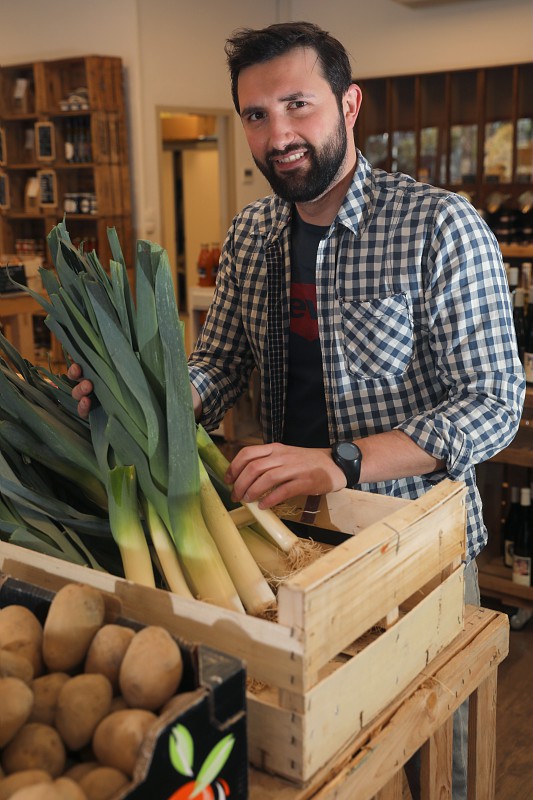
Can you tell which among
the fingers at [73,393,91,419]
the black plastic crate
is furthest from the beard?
the black plastic crate

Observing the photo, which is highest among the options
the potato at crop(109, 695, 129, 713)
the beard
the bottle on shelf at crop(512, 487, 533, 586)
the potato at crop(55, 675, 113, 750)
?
the beard

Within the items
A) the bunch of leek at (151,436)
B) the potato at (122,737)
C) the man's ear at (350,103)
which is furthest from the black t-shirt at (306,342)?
the potato at (122,737)

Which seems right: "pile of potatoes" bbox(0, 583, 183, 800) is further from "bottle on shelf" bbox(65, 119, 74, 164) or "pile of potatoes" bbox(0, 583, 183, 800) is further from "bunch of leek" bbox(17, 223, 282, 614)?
"bottle on shelf" bbox(65, 119, 74, 164)

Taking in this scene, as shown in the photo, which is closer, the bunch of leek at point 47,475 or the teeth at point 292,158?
the bunch of leek at point 47,475

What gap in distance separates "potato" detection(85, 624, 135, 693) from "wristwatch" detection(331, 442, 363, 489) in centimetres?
52

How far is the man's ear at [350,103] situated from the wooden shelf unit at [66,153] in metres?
5.71

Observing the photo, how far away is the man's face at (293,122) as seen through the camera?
1638 millimetres

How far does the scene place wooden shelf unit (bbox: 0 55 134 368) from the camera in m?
7.18

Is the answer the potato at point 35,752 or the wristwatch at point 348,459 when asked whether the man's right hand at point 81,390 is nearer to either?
the wristwatch at point 348,459

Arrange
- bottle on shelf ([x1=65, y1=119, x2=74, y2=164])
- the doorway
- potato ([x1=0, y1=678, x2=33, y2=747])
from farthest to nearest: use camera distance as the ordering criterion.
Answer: the doorway → bottle on shelf ([x1=65, y1=119, x2=74, y2=164]) → potato ([x1=0, y1=678, x2=33, y2=747])

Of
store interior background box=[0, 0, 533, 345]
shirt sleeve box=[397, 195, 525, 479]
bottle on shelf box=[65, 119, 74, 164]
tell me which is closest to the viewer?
shirt sleeve box=[397, 195, 525, 479]

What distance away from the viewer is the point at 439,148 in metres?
6.88

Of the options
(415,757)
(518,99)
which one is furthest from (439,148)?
(415,757)

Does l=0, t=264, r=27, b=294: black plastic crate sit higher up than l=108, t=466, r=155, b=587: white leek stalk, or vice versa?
l=0, t=264, r=27, b=294: black plastic crate
